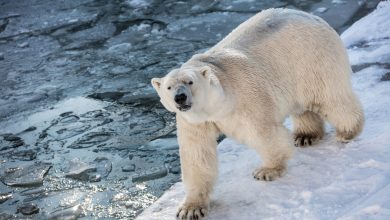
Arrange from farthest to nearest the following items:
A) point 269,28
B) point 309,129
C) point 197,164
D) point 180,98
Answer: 1. point 309,129
2. point 269,28
3. point 197,164
4. point 180,98

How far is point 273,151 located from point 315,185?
0.88ft

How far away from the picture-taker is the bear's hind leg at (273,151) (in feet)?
9.32

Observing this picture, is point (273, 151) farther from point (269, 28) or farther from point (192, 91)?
point (269, 28)

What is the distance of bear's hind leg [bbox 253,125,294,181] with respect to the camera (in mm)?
2839

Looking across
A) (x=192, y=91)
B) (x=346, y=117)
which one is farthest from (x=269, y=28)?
(x=192, y=91)

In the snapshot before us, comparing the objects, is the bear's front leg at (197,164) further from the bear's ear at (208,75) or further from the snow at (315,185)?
the bear's ear at (208,75)

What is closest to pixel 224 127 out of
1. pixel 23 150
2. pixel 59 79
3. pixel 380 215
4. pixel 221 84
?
pixel 221 84

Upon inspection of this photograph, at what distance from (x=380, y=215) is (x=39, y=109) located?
11.3 feet

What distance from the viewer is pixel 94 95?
521 centimetres

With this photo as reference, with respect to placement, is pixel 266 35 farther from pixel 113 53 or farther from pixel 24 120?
pixel 113 53

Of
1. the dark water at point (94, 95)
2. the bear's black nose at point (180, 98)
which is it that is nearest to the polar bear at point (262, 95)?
the bear's black nose at point (180, 98)

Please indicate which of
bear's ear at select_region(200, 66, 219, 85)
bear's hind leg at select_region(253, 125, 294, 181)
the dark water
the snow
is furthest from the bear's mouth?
the dark water

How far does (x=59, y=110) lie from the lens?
4965 millimetres

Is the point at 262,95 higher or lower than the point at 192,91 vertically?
lower
